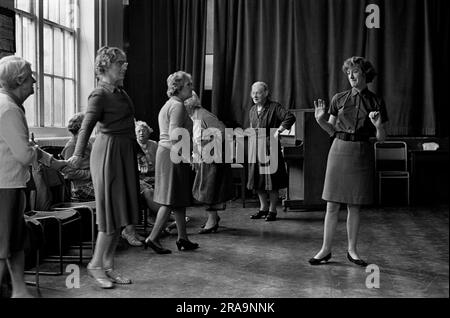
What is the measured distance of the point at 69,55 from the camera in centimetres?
695

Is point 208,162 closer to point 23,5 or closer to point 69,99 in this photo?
point 69,99

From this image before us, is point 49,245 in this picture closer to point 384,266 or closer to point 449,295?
point 384,266

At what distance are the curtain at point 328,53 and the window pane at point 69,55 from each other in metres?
2.68

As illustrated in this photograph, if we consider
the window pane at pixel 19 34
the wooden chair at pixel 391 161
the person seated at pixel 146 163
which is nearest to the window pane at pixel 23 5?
the window pane at pixel 19 34

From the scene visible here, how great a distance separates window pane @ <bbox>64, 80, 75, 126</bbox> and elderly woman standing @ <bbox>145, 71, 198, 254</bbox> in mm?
2451

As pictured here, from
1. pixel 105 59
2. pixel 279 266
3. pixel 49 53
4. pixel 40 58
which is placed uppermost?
pixel 49 53

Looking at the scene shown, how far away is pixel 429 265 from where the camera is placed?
14.8ft

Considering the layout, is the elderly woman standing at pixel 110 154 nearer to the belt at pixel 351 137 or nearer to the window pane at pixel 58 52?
the belt at pixel 351 137

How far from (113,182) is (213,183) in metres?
2.06

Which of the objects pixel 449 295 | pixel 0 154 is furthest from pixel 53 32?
pixel 449 295

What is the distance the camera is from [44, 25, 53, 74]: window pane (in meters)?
6.25

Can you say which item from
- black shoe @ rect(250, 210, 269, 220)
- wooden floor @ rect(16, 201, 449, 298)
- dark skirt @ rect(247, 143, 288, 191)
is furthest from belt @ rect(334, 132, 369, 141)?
black shoe @ rect(250, 210, 269, 220)

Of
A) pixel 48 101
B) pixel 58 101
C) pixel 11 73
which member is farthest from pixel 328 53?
pixel 11 73
